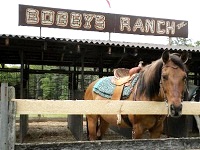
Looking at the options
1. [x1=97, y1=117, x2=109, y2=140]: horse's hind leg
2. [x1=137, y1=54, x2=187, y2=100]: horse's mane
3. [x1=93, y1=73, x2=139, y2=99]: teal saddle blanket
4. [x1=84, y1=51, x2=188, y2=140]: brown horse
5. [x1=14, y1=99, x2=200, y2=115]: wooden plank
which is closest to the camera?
[x1=14, y1=99, x2=200, y2=115]: wooden plank

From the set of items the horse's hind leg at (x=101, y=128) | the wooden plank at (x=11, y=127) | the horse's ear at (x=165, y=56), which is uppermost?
the horse's ear at (x=165, y=56)

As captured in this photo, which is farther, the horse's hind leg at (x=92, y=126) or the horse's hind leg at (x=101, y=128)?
the horse's hind leg at (x=101, y=128)

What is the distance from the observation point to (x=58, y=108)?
2.36m

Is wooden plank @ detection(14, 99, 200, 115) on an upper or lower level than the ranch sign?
lower

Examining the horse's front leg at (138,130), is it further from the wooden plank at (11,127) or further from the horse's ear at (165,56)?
the wooden plank at (11,127)

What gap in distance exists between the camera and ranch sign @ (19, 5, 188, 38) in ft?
33.9

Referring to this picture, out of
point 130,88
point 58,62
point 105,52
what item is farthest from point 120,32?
point 130,88

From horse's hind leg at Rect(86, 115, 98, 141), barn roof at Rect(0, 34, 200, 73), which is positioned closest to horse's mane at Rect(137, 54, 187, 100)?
horse's hind leg at Rect(86, 115, 98, 141)

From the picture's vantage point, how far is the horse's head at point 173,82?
2872 millimetres

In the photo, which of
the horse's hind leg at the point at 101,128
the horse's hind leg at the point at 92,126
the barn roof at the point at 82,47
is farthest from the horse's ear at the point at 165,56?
the barn roof at the point at 82,47

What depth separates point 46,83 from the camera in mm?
24109

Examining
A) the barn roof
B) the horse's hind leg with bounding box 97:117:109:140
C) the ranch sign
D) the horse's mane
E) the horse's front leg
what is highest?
the ranch sign

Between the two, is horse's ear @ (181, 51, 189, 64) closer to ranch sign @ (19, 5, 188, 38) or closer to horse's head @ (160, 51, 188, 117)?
horse's head @ (160, 51, 188, 117)

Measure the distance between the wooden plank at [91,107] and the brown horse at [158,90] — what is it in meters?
0.14
